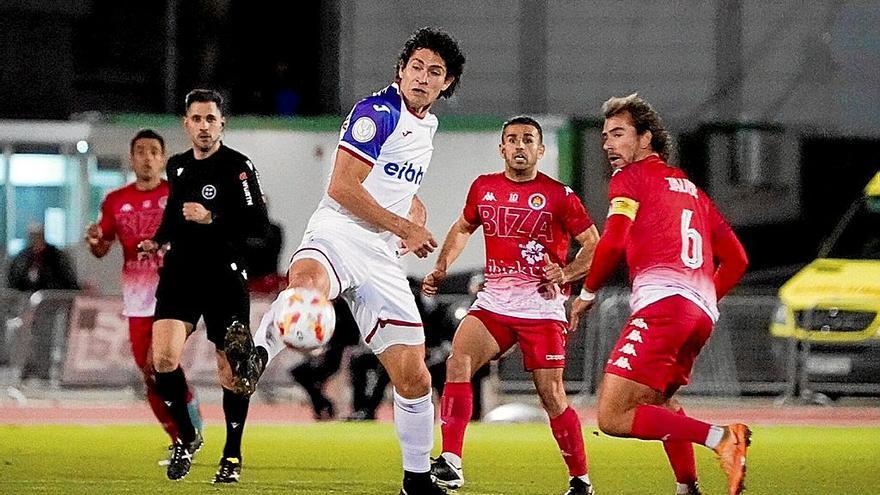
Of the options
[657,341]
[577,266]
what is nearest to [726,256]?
[657,341]

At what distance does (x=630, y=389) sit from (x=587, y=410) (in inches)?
Answer: 394

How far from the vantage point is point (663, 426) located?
324 inches

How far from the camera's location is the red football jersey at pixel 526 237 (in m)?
10.0

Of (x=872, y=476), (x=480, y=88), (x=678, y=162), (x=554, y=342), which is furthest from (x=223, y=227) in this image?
(x=480, y=88)

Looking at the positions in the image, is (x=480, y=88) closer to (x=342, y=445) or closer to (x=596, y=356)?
(x=596, y=356)

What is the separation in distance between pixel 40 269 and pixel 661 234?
13.5 meters

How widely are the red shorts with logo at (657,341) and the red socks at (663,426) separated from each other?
13 centimetres

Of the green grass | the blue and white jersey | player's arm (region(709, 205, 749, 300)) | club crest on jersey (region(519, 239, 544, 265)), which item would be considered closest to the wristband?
player's arm (region(709, 205, 749, 300))

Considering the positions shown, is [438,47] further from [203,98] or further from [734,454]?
[734,454]

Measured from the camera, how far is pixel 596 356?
18766 mm

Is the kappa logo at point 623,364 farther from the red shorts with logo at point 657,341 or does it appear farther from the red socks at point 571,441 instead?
the red socks at point 571,441

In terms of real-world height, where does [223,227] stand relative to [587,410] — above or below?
above

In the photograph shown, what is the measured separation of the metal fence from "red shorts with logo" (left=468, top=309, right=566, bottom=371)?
8.54 metres

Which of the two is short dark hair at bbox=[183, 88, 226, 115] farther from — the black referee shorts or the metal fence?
the metal fence
